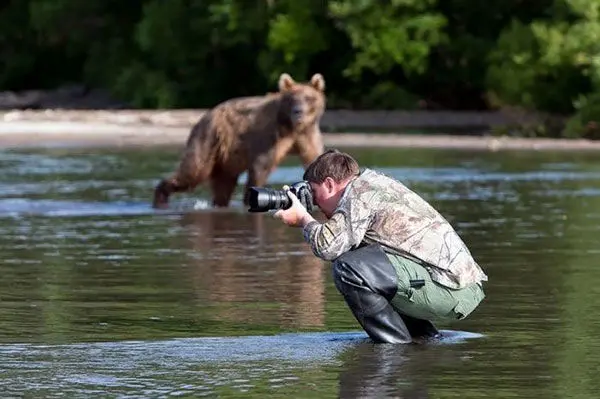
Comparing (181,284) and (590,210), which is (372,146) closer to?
(590,210)

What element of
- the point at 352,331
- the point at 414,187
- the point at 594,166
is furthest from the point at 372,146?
the point at 352,331

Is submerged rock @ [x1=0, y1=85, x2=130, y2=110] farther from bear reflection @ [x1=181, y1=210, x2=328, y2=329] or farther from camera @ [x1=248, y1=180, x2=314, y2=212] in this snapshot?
camera @ [x1=248, y1=180, x2=314, y2=212]

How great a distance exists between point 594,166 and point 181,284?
1318cm

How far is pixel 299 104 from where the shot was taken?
19.2 metres

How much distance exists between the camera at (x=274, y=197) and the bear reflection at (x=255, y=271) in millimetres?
1373

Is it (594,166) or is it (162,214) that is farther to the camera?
(594,166)

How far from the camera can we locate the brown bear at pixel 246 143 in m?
19.1

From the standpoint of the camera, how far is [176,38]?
4378 centimetres

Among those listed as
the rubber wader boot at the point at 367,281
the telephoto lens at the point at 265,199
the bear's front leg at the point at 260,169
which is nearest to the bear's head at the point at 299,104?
the bear's front leg at the point at 260,169

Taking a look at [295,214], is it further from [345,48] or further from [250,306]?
[345,48]

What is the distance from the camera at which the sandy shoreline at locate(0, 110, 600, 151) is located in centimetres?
3059

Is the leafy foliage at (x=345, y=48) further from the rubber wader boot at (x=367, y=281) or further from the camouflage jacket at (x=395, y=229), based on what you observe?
the rubber wader boot at (x=367, y=281)

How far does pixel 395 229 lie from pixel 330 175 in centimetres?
42

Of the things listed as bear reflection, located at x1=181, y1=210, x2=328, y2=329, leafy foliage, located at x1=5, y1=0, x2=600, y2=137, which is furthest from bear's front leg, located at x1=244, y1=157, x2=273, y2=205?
leafy foliage, located at x1=5, y1=0, x2=600, y2=137
